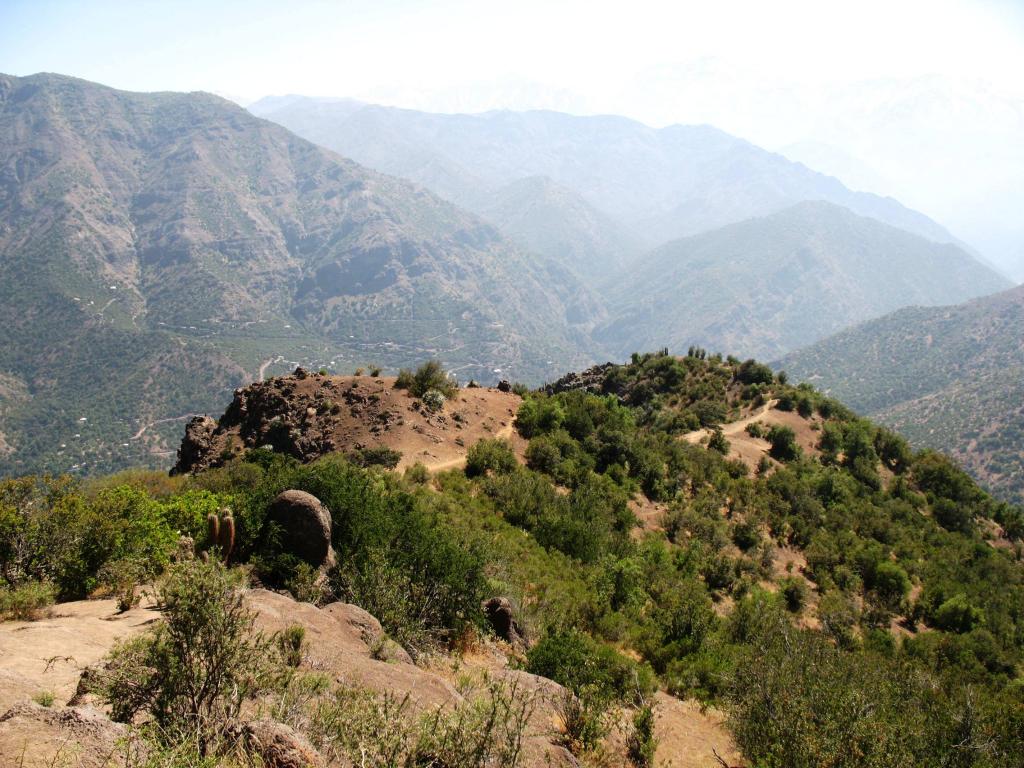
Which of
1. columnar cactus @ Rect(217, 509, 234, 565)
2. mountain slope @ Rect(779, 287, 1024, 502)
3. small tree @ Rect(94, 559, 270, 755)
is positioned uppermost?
small tree @ Rect(94, 559, 270, 755)

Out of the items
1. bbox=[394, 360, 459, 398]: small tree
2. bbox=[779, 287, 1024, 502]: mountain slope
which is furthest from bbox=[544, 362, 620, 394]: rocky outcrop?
bbox=[779, 287, 1024, 502]: mountain slope

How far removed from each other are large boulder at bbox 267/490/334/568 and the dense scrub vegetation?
388 mm

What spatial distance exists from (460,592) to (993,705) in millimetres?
15816

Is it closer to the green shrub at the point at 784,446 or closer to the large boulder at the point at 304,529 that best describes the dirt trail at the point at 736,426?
the green shrub at the point at 784,446

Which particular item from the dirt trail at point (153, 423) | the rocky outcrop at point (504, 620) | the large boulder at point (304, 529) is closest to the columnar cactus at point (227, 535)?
the large boulder at point (304, 529)

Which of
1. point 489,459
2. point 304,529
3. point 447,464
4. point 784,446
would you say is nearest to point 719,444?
point 784,446

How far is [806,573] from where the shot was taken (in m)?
32.7

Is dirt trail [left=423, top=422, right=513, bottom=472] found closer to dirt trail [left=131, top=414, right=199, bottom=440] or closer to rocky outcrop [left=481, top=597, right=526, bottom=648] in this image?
rocky outcrop [left=481, top=597, right=526, bottom=648]

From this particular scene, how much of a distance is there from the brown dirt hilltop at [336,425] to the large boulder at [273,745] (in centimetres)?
2293

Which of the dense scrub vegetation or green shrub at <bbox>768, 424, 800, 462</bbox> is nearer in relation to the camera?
the dense scrub vegetation

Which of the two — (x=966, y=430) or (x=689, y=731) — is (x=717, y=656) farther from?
(x=966, y=430)

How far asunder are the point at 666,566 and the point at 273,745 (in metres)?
22.4

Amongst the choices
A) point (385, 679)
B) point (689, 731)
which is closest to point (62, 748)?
point (385, 679)

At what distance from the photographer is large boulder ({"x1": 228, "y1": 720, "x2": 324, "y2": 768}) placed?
6410 mm
